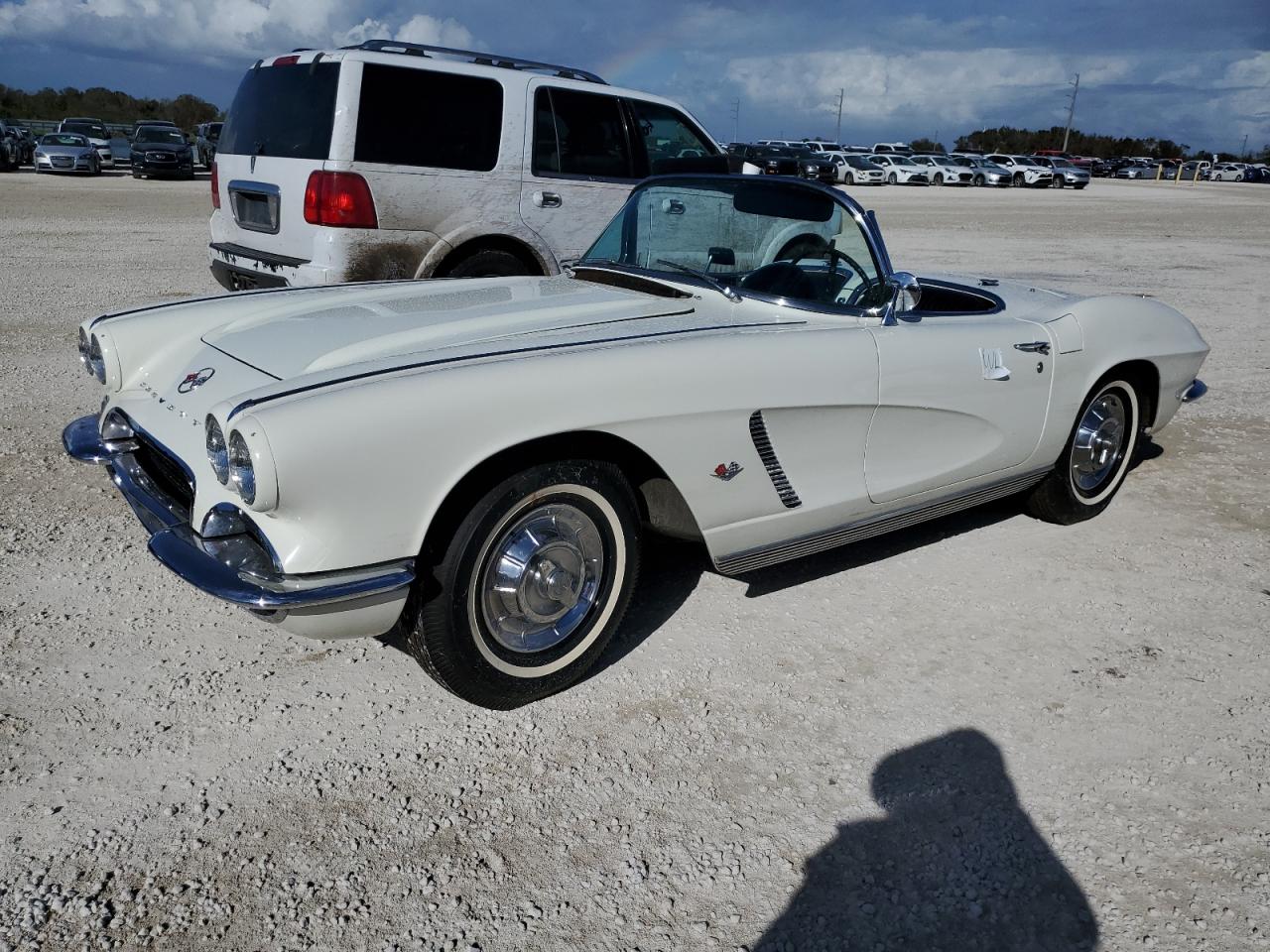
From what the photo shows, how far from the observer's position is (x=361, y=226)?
597 centimetres

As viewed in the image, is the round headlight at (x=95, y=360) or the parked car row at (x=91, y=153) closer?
the round headlight at (x=95, y=360)

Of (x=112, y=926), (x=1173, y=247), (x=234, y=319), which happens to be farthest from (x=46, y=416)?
(x=1173, y=247)

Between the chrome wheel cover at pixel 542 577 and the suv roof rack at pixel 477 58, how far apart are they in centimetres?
436

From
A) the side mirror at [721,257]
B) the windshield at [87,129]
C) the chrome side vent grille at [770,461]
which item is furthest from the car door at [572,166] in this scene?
the windshield at [87,129]

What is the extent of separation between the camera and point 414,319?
3371 mm

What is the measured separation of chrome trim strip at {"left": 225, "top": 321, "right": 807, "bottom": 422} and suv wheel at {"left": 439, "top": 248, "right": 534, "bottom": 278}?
3400 millimetres

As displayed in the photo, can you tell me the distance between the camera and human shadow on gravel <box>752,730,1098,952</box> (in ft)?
7.37

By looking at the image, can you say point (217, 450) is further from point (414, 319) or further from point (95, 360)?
point (95, 360)

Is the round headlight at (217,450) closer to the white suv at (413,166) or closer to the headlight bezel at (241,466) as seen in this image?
the headlight bezel at (241,466)

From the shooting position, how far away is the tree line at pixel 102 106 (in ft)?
191

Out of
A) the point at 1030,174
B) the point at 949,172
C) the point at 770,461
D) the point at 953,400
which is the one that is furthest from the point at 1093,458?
the point at 1030,174

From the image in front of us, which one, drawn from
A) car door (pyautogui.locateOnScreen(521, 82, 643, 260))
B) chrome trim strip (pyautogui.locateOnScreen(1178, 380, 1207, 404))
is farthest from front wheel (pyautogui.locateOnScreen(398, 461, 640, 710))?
car door (pyautogui.locateOnScreen(521, 82, 643, 260))

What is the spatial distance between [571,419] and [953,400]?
64.8 inches

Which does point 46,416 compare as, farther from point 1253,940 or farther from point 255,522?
point 1253,940
